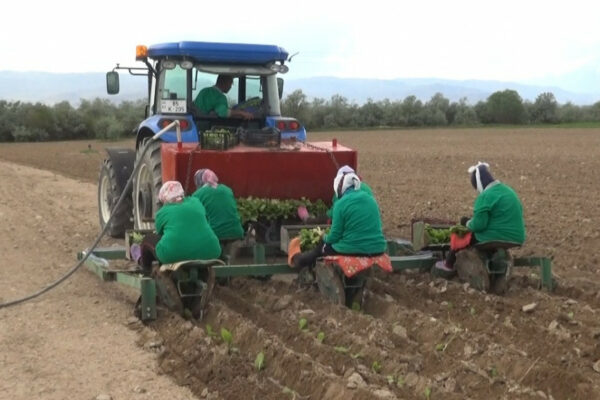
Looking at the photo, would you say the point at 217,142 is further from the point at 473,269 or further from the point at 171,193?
the point at 473,269

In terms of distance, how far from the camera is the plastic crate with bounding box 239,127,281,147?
834 centimetres

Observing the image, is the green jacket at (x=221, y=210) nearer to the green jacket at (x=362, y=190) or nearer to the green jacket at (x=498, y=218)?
the green jacket at (x=362, y=190)

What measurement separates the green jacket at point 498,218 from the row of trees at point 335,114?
3248 cm

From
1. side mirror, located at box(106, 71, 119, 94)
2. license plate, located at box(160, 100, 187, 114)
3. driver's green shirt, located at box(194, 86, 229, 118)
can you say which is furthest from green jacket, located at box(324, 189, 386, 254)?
side mirror, located at box(106, 71, 119, 94)

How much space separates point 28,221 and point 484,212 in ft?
23.7

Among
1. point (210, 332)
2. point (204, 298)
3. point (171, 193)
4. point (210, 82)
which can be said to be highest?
point (210, 82)

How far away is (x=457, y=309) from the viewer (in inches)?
259

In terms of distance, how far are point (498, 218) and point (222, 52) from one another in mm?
3634

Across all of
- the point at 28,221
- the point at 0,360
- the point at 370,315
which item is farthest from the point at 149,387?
the point at 28,221

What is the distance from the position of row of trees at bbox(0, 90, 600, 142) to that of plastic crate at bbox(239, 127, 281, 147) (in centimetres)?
3062

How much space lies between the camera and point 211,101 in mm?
9172

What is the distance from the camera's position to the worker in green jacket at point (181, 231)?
650cm

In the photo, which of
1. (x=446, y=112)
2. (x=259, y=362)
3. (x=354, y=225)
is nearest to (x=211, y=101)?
(x=354, y=225)

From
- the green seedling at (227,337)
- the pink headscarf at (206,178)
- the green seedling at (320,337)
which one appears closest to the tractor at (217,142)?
the pink headscarf at (206,178)
